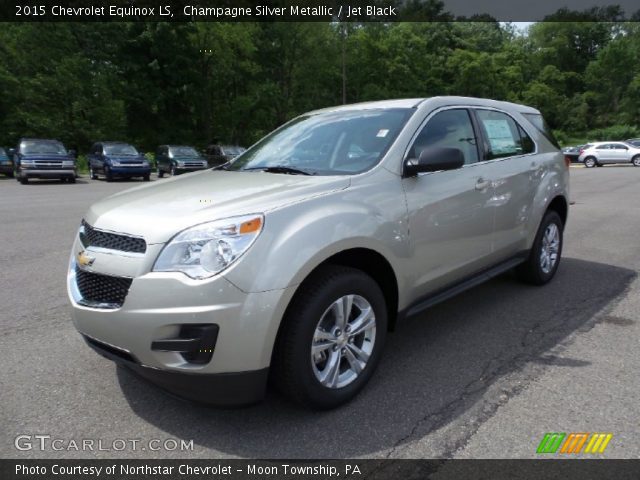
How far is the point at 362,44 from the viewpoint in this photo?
5119 cm

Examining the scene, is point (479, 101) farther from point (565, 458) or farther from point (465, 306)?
point (565, 458)

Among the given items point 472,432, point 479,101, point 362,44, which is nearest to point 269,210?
point 472,432

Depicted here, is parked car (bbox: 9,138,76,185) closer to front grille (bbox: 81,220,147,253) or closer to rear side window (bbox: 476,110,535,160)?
front grille (bbox: 81,220,147,253)

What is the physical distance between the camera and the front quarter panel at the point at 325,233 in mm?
2406

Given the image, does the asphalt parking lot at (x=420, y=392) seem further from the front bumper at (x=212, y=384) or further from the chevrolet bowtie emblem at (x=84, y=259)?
the chevrolet bowtie emblem at (x=84, y=259)

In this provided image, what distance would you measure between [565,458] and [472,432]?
44cm

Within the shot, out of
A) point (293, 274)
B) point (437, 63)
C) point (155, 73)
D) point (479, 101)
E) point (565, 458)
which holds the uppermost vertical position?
point (437, 63)

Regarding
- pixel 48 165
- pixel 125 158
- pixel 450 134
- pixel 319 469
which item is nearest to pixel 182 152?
pixel 125 158

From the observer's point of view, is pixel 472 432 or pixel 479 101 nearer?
pixel 472 432

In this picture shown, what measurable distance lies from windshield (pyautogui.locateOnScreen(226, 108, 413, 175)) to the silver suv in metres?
0.02

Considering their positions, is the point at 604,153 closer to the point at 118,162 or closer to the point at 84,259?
the point at 118,162

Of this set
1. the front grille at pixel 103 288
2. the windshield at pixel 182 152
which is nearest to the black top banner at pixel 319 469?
the front grille at pixel 103 288

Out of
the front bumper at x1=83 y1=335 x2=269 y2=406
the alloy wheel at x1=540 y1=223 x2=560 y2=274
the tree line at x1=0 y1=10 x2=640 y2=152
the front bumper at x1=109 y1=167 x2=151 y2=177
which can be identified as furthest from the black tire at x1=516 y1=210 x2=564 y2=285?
the tree line at x1=0 y1=10 x2=640 y2=152

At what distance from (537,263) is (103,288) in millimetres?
4057
